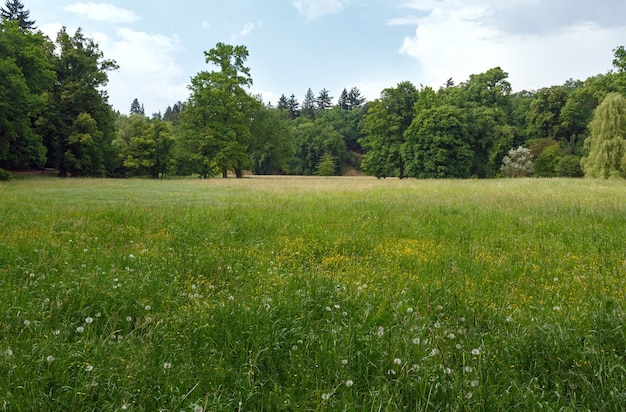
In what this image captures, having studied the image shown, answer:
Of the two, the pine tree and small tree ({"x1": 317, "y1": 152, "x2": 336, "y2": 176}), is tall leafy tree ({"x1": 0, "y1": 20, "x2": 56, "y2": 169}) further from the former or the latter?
small tree ({"x1": 317, "y1": 152, "x2": 336, "y2": 176})

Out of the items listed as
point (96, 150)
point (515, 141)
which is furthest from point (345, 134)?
point (96, 150)

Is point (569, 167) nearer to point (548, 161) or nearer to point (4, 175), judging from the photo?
point (548, 161)

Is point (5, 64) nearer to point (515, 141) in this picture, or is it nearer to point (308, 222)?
point (308, 222)

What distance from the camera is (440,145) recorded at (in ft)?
155

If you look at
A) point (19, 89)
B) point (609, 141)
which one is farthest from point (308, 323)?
point (609, 141)

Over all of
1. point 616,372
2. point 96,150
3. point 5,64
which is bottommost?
point 616,372

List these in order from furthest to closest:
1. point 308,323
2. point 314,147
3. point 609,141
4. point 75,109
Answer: point 314,147
point 75,109
point 609,141
point 308,323

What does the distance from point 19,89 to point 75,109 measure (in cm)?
1349

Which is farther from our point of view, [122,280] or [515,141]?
[515,141]

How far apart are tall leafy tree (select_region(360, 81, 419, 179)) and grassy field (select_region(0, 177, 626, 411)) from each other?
156 ft

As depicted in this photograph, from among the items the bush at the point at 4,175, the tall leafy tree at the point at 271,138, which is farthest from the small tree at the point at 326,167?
the bush at the point at 4,175

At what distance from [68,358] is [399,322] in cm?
282

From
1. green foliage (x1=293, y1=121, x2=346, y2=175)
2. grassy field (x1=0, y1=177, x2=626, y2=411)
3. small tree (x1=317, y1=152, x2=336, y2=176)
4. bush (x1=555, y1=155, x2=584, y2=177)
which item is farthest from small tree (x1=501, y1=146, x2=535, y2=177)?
grassy field (x1=0, y1=177, x2=626, y2=411)

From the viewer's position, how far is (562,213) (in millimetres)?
10828
